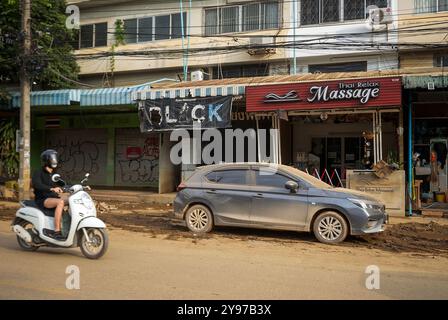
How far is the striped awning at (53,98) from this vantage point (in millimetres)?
18469

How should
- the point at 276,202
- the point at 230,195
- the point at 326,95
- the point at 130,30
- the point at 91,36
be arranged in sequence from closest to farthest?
1. the point at 276,202
2. the point at 230,195
3. the point at 326,95
4. the point at 130,30
5. the point at 91,36

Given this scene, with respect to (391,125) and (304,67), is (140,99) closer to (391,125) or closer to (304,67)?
(304,67)

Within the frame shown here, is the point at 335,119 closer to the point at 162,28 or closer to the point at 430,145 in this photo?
the point at 430,145

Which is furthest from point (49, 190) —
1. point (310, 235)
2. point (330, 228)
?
point (310, 235)

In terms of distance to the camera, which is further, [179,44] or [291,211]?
[179,44]

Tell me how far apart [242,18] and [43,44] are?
330 inches

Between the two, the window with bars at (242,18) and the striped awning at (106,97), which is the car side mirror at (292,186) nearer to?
the striped awning at (106,97)

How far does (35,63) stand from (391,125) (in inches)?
497

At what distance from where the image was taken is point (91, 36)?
2336cm

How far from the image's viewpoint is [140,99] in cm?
1681

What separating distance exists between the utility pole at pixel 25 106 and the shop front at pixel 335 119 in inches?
291

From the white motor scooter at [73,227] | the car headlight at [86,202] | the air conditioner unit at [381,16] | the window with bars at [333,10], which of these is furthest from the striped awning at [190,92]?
the car headlight at [86,202]

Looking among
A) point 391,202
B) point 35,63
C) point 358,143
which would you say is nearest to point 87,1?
point 35,63

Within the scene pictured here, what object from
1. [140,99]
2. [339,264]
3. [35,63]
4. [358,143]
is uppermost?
[35,63]
